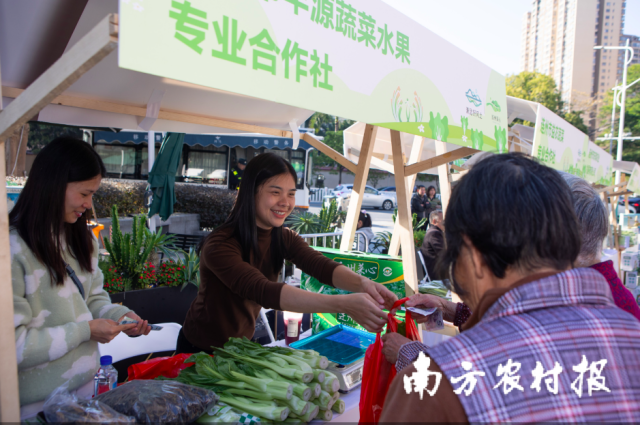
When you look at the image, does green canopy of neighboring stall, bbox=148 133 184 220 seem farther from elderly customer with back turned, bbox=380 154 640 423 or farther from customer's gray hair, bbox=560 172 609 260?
elderly customer with back turned, bbox=380 154 640 423

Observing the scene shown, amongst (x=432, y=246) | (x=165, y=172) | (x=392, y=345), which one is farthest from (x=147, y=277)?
(x=432, y=246)

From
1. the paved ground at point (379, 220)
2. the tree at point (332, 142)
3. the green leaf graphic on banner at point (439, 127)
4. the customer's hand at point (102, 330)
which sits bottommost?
the paved ground at point (379, 220)

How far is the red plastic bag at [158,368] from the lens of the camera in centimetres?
182

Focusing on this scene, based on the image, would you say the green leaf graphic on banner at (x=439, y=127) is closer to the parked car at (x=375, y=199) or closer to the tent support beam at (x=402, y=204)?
the tent support beam at (x=402, y=204)

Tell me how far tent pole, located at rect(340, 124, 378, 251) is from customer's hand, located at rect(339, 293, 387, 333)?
178cm

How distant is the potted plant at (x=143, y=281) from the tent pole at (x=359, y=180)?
2.10 meters

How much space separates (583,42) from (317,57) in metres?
80.8

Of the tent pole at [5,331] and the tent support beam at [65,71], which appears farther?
the tent pole at [5,331]

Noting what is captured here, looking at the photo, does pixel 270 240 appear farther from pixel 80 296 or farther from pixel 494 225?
pixel 494 225

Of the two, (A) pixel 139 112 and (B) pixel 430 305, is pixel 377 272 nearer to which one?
(B) pixel 430 305

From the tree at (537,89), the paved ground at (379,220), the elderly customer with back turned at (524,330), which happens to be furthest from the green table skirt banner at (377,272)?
the tree at (537,89)

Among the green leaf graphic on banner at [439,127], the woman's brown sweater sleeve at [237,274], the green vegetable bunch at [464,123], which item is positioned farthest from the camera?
the green vegetable bunch at [464,123]

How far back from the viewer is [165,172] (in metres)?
6.70

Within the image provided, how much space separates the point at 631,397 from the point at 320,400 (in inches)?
43.3
